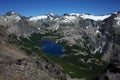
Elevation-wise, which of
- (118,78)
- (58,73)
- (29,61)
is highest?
(29,61)

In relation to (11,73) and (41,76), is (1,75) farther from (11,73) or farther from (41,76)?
(41,76)

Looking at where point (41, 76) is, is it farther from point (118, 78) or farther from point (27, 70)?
point (118, 78)

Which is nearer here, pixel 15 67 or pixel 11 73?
pixel 11 73

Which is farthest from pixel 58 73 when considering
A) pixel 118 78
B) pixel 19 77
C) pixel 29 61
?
pixel 118 78

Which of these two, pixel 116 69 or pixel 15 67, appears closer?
pixel 15 67

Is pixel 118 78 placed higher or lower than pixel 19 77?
lower

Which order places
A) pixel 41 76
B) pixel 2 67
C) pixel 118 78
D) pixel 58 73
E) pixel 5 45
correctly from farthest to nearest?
pixel 118 78 < pixel 5 45 < pixel 58 73 < pixel 41 76 < pixel 2 67

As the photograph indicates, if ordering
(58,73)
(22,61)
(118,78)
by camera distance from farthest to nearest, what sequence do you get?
(118,78), (58,73), (22,61)

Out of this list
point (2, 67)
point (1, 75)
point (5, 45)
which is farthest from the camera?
point (5, 45)

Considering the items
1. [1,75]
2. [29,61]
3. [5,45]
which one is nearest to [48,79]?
[29,61]
